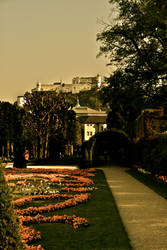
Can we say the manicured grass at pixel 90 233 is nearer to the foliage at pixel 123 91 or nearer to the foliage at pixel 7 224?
the foliage at pixel 7 224

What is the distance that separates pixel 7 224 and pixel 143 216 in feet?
18.7

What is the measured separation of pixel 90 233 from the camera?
736 cm

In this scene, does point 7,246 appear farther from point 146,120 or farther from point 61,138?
point 61,138

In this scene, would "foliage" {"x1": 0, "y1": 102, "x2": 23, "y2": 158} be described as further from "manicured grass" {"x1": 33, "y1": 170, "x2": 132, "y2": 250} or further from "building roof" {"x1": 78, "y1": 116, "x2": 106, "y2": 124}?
"building roof" {"x1": 78, "y1": 116, "x2": 106, "y2": 124}

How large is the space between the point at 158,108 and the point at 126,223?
21.5 m

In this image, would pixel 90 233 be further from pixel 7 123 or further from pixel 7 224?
pixel 7 123

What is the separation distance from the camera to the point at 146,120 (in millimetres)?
27469

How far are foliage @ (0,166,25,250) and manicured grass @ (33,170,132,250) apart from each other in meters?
2.62

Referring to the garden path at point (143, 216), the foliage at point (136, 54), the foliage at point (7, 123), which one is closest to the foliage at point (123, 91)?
the foliage at point (136, 54)

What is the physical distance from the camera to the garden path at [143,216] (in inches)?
261

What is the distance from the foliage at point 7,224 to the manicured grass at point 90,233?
2621 mm

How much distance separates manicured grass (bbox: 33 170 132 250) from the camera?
6516 mm

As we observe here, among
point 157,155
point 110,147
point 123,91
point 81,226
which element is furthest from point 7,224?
point 110,147

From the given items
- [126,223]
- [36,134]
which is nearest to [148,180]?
[126,223]
